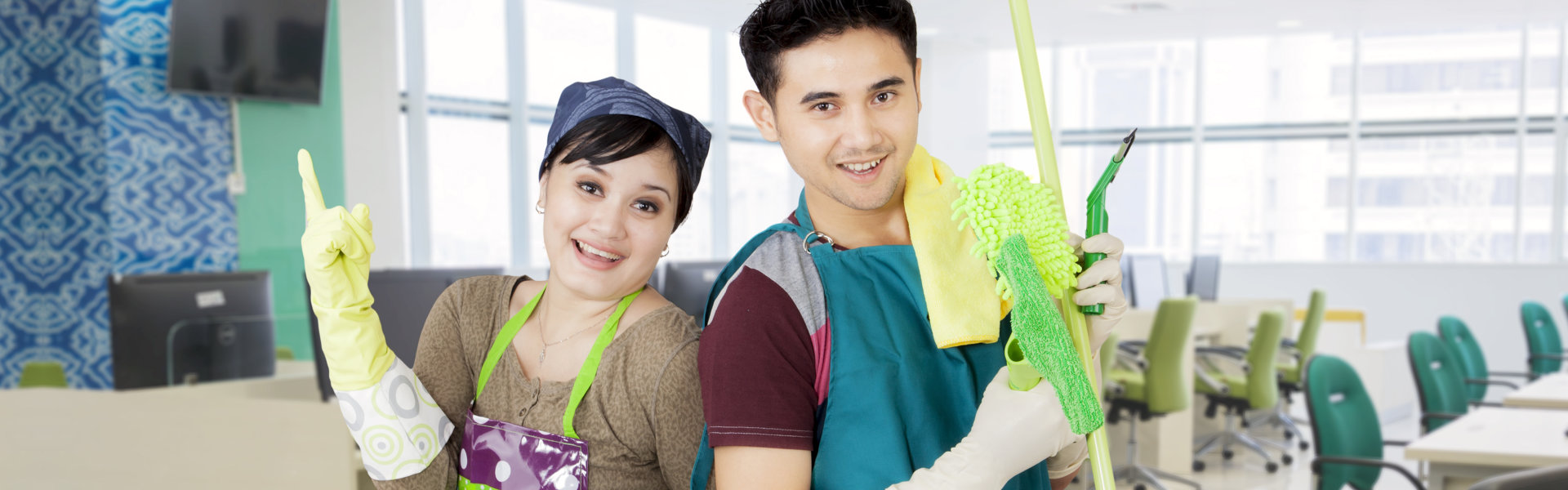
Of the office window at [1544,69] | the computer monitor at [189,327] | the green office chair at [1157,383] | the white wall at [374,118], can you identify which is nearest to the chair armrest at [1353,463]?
the green office chair at [1157,383]

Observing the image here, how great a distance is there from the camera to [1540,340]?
222 inches

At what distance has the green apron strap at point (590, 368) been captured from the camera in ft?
3.26

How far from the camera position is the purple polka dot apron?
38.8 inches

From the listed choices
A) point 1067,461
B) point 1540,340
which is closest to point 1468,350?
point 1540,340

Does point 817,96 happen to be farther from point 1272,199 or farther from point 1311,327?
point 1272,199

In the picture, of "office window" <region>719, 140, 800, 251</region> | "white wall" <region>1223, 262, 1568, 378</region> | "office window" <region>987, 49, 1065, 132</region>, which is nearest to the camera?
"white wall" <region>1223, 262, 1568, 378</region>

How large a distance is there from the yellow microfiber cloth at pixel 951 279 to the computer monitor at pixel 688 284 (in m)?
2.31

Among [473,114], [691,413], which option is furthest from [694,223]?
[691,413]

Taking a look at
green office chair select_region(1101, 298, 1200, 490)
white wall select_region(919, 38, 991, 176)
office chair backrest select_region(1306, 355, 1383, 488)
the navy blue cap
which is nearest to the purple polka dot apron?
the navy blue cap

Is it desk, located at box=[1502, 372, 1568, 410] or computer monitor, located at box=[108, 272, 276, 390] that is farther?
desk, located at box=[1502, 372, 1568, 410]

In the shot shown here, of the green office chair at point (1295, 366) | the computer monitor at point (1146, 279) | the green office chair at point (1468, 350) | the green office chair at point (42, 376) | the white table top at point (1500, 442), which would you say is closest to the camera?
the white table top at point (1500, 442)

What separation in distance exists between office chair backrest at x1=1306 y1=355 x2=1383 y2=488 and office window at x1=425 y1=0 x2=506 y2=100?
613 centimetres

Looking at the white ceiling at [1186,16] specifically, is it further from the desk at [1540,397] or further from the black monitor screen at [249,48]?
the desk at [1540,397]

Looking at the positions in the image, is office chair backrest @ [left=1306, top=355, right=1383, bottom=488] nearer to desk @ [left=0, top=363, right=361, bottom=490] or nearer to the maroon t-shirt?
the maroon t-shirt
